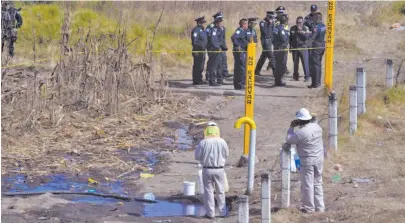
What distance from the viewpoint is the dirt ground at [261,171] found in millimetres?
11688

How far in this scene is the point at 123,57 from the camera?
18812 millimetres

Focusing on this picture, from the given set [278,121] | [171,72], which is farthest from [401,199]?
[171,72]

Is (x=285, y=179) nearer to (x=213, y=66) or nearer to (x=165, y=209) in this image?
(x=165, y=209)

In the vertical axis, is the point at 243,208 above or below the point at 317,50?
below

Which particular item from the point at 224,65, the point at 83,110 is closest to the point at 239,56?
the point at 224,65

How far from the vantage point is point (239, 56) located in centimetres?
2191

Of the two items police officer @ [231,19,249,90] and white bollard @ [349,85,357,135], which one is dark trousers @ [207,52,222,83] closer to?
police officer @ [231,19,249,90]

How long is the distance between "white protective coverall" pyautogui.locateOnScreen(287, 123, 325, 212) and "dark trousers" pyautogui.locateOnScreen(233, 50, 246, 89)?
10065 mm

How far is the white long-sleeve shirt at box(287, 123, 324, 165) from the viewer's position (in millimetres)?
11836

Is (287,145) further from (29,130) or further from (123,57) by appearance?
(123,57)

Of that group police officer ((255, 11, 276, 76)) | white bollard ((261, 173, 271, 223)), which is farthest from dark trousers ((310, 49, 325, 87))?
white bollard ((261, 173, 271, 223))

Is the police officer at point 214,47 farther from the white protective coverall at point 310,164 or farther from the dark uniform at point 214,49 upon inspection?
the white protective coverall at point 310,164

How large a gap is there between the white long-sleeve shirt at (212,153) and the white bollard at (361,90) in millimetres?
5601

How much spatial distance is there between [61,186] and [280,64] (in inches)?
404
